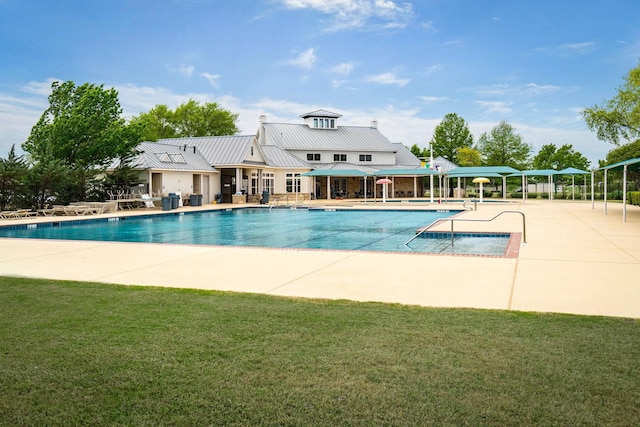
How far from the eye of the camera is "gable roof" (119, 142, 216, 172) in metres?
31.9

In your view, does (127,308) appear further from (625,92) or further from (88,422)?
(625,92)

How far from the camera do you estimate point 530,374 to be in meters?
3.72

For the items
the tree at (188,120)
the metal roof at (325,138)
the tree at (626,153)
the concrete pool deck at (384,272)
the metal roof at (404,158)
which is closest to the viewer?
the concrete pool deck at (384,272)

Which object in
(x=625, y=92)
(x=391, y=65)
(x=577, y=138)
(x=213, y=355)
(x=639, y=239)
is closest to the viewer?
(x=213, y=355)

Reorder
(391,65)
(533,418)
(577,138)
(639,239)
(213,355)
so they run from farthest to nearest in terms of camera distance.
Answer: (577,138) < (391,65) < (639,239) < (213,355) < (533,418)

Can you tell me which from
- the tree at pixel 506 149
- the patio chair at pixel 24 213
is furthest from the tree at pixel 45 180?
the tree at pixel 506 149

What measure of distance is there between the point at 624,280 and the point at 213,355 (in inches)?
243

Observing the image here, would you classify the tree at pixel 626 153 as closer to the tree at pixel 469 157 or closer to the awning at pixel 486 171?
the awning at pixel 486 171

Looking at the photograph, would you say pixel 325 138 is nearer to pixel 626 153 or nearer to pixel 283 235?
pixel 626 153

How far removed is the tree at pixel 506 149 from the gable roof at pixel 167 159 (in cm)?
4111

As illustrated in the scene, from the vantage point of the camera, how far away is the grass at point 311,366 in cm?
318

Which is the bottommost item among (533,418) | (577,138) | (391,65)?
(533,418)

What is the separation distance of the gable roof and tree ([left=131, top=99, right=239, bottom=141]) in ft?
87.3

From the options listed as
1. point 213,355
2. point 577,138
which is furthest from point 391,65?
point 213,355
